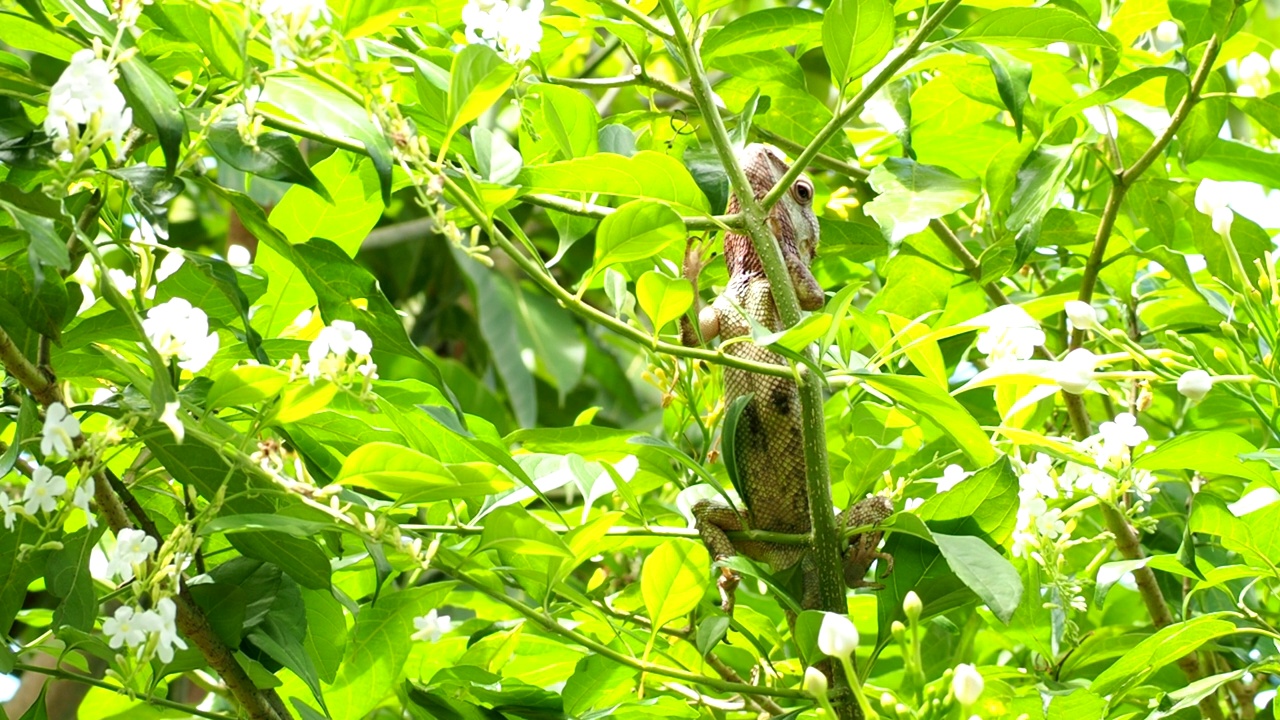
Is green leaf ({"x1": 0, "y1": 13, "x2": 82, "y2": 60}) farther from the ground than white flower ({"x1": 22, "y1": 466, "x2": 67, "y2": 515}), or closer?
farther from the ground

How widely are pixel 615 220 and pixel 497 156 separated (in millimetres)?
106

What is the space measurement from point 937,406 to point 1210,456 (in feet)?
1.03

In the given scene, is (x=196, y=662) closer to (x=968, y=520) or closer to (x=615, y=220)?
(x=615, y=220)

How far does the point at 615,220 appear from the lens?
998 millimetres

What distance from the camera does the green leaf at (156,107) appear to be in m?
0.80

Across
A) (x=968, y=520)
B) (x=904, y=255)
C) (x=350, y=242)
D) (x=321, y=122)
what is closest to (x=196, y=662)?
(x=350, y=242)

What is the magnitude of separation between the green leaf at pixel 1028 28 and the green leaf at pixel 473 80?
1.48 ft

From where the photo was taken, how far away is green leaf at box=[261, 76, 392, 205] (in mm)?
854

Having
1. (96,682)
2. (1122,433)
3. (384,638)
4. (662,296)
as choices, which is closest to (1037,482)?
(1122,433)

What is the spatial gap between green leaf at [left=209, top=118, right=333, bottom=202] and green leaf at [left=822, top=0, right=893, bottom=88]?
451 millimetres

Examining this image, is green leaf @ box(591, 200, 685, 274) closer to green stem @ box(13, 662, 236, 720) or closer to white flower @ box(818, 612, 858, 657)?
white flower @ box(818, 612, 858, 657)

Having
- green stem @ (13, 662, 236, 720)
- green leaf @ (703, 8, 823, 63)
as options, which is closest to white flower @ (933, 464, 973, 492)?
green leaf @ (703, 8, 823, 63)

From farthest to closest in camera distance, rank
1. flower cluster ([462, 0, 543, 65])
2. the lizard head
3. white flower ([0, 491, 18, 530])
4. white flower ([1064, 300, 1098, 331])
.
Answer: the lizard head < white flower ([1064, 300, 1098, 331]) < flower cluster ([462, 0, 543, 65]) < white flower ([0, 491, 18, 530])

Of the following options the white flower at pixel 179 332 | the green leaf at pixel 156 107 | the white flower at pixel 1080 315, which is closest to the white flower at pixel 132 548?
the white flower at pixel 179 332
